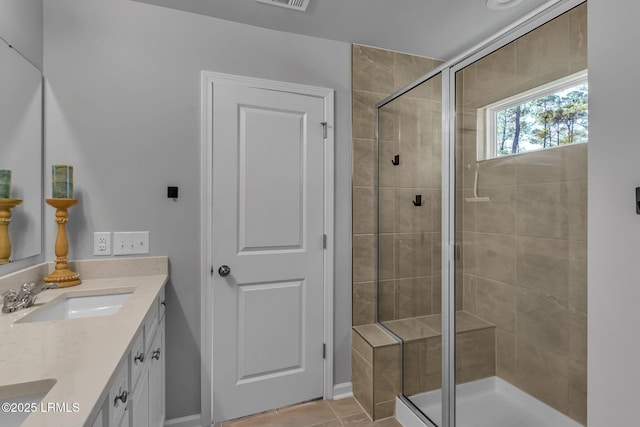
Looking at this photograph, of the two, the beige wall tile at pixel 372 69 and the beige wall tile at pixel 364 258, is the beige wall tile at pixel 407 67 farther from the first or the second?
the beige wall tile at pixel 364 258

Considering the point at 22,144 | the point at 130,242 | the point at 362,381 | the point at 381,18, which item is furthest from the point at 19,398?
the point at 381,18

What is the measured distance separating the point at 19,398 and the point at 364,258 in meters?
1.84

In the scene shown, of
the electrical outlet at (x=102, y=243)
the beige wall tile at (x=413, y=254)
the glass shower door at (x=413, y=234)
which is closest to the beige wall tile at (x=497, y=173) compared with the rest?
the glass shower door at (x=413, y=234)

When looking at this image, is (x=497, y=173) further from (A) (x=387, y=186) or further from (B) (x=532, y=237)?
(A) (x=387, y=186)

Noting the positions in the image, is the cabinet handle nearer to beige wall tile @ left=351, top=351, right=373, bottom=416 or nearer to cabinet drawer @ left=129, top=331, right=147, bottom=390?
cabinet drawer @ left=129, top=331, right=147, bottom=390

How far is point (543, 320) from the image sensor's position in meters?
1.57

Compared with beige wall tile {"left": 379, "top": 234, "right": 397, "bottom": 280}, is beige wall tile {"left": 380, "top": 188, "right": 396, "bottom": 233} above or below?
above

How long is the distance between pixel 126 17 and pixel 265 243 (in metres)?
1.52

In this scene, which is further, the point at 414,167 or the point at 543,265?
the point at 414,167

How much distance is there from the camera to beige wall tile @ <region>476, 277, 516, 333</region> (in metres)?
1.73

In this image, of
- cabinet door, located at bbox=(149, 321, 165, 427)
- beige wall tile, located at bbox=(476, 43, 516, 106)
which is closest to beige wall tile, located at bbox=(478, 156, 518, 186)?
beige wall tile, located at bbox=(476, 43, 516, 106)

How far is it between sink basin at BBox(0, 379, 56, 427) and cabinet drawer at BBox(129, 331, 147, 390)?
292 millimetres

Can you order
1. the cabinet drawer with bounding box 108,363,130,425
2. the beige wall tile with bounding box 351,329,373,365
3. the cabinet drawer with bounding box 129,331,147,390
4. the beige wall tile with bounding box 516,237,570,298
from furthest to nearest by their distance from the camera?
the beige wall tile with bounding box 351,329,373,365
the beige wall tile with bounding box 516,237,570,298
the cabinet drawer with bounding box 129,331,147,390
the cabinet drawer with bounding box 108,363,130,425

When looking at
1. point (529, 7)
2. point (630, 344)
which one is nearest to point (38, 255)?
point (630, 344)
